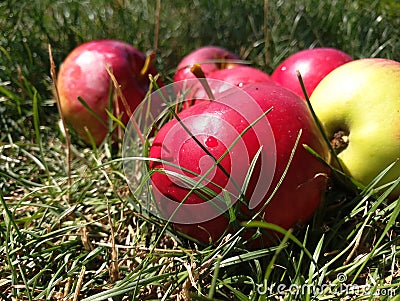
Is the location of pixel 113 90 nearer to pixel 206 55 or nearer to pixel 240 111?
pixel 206 55

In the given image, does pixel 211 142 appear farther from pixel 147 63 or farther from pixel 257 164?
pixel 147 63

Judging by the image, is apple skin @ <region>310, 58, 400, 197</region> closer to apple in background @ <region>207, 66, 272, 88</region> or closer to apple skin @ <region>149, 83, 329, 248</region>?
apple skin @ <region>149, 83, 329, 248</region>

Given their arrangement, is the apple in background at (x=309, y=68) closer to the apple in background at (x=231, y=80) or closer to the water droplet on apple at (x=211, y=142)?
the apple in background at (x=231, y=80)

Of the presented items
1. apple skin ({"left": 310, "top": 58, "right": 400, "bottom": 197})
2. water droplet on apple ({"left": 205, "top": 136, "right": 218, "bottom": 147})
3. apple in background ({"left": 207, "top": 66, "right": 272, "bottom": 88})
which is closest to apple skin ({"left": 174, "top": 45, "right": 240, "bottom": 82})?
apple in background ({"left": 207, "top": 66, "right": 272, "bottom": 88})

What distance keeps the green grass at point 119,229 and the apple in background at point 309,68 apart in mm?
383

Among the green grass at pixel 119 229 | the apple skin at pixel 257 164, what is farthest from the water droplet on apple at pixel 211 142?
the green grass at pixel 119 229

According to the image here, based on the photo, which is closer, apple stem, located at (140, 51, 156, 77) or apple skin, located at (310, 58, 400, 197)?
apple skin, located at (310, 58, 400, 197)

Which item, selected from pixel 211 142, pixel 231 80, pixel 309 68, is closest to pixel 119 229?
pixel 211 142

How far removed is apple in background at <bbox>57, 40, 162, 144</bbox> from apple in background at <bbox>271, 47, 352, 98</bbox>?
0.49 metres

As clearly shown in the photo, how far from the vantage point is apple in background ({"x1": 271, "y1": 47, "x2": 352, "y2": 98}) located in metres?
1.50

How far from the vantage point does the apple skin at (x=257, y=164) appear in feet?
3.37

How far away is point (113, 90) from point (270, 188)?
2.62ft

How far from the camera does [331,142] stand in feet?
4.05

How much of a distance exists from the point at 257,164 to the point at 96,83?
2.70 ft
